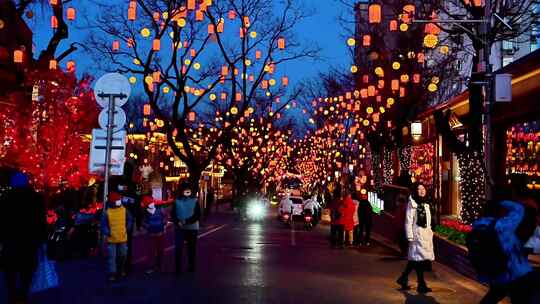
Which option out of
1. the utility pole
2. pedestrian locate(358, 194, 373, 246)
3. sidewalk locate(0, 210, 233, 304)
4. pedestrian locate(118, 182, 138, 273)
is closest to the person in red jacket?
pedestrian locate(358, 194, 373, 246)

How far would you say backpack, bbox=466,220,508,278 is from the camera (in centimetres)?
757

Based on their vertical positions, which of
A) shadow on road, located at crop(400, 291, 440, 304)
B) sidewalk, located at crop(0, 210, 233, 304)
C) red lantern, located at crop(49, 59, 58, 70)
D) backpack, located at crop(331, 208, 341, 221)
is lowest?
shadow on road, located at crop(400, 291, 440, 304)

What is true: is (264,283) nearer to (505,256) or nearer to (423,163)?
(505,256)

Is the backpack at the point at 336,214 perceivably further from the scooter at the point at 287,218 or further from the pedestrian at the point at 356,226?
the scooter at the point at 287,218

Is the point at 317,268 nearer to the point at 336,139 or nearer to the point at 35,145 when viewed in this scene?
the point at 35,145

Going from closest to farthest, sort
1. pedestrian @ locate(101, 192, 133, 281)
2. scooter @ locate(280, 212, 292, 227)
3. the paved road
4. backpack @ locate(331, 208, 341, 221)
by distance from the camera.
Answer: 1. the paved road
2. pedestrian @ locate(101, 192, 133, 281)
3. backpack @ locate(331, 208, 341, 221)
4. scooter @ locate(280, 212, 292, 227)

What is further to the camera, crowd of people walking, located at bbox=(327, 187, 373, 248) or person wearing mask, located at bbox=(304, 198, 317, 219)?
person wearing mask, located at bbox=(304, 198, 317, 219)

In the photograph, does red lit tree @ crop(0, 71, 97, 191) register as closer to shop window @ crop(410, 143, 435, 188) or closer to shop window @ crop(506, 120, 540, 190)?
shop window @ crop(506, 120, 540, 190)

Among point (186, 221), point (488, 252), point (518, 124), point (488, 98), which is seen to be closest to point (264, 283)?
point (186, 221)

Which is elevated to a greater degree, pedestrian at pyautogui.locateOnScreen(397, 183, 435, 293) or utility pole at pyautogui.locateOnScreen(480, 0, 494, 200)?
utility pole at pyautogui.locateOnScreen(480, 0, 494, 200)

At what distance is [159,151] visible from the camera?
216ft

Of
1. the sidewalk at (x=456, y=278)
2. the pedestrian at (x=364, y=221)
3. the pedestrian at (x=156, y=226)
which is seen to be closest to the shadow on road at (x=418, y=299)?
the sidewalk at (x=456, y=278)

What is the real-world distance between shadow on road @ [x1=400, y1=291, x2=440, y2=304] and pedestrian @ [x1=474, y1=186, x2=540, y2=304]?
338 cm

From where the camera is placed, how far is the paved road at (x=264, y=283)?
427 inches
